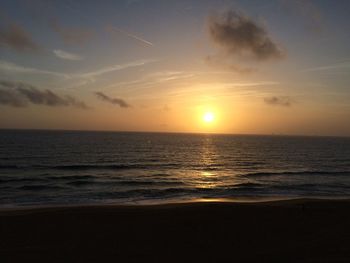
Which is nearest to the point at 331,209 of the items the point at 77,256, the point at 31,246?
the point at 77,256

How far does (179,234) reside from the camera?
45.8ft

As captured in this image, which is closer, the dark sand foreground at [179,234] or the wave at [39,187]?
the dark sand foreground at [179,234]

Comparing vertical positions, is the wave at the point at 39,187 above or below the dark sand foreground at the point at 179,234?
below

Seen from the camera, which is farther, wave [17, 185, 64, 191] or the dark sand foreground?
wave [17, 185, 64, 191]

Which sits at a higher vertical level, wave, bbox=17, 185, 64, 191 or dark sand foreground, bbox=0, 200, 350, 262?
dark sand foreground, bbox=0, 200, 350, 262

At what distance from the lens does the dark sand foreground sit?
1123cm

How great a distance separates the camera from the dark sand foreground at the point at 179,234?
442 inches

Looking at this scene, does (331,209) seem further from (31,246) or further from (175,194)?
(31,246)

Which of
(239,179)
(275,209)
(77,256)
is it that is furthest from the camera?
(239,179)

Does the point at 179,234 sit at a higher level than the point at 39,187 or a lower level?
higher

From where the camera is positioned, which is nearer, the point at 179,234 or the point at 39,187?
the point at 179,234

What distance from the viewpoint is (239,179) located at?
127ft

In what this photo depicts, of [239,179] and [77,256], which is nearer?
[77,256]

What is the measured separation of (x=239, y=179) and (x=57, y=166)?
82.5ft
